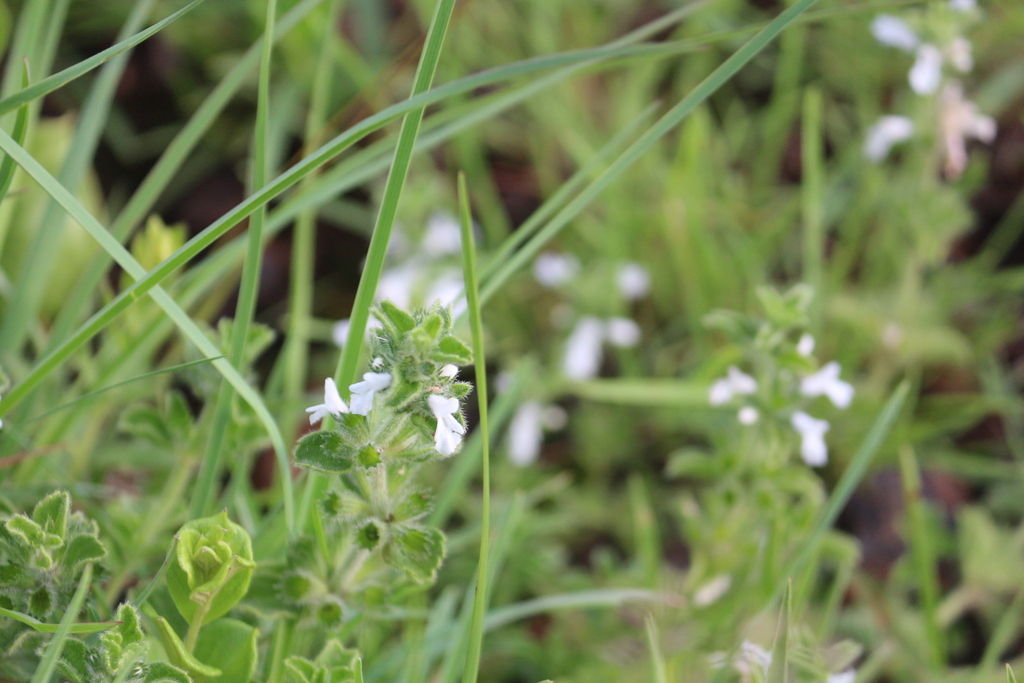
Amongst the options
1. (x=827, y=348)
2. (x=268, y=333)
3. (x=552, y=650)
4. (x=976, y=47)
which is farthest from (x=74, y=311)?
(x=976, y=47)

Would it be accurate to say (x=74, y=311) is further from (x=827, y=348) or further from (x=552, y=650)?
(x=827, y=348)

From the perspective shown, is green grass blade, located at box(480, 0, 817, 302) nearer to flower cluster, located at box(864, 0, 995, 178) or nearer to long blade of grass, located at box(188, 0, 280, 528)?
long blade of grass, located at box(188, 0, 280, 528)

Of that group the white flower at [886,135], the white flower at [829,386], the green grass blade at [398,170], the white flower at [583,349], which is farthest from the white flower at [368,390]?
the white flower at [886,135]

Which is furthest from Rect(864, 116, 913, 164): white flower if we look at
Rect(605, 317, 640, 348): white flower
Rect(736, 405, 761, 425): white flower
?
Rect(736, 405, 761, 425): white flower

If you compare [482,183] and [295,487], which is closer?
[295,487]

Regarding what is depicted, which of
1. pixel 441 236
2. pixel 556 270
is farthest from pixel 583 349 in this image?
pixel 441 236
